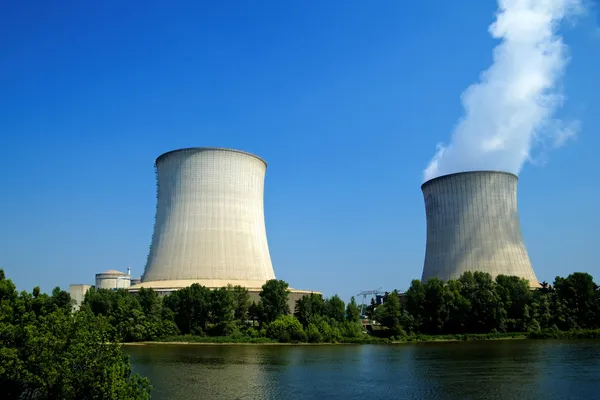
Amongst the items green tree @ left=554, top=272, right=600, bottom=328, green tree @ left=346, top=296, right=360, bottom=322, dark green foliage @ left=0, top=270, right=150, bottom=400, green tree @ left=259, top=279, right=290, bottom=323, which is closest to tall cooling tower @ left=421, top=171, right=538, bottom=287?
green tree @ left=554, top=272, right=600, bottom=328

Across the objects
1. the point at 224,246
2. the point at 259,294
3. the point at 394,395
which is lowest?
the point at 394,395

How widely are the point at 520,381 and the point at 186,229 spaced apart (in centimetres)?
1921

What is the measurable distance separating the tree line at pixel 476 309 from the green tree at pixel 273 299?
6498 millimetres

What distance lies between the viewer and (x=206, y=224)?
30.0m

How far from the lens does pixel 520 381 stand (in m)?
16.7

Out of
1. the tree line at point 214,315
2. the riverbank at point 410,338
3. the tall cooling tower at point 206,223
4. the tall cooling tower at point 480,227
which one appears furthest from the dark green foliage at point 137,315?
the tall cooling tower at point 480,227

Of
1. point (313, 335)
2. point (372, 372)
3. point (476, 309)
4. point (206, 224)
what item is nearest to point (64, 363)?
point (372, 372)

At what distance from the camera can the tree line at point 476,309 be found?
33594mm

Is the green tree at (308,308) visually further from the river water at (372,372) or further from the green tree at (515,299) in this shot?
the green tree at (515,299)

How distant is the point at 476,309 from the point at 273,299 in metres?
13.2

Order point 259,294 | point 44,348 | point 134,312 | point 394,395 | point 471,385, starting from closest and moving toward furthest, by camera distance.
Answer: point 44,348 → point 394,395 → point 471,385 → point 134,312 → point 259,294

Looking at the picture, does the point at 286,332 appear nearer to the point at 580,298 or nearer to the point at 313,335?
the point at 313,335

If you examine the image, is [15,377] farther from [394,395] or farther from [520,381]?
[520,381]

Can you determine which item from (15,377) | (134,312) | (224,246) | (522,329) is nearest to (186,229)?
(224,246)
